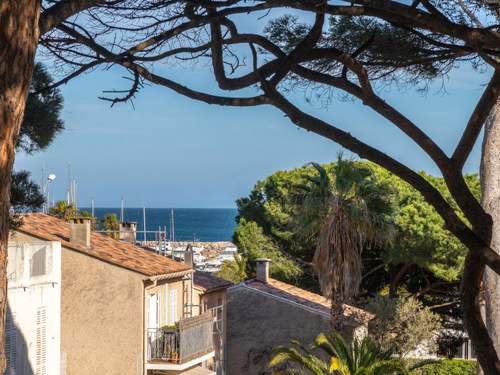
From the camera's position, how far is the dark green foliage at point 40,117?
444 inches

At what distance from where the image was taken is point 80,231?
27672 millimetres

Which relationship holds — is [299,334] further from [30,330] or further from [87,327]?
[30,330]

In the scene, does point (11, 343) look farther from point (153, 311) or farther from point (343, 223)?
point (343, 223)

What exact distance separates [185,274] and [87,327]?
3.95 meters

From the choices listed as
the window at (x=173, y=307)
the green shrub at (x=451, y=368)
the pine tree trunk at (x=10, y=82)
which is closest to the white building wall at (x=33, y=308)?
the window at (x=173, y=307)

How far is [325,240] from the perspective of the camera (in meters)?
27.9

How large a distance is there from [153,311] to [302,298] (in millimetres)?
9519

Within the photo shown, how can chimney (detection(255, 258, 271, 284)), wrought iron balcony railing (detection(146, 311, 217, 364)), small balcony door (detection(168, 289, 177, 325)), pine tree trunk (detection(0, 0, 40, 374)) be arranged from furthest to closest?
chimney (detection(255, 258, 271, 284))
small balcony door (detection(168, 289, 177, 325))
wrought iron balcony railing (detection(146, 311, 217, 364))
pine tree trunk (detection(0, 0, 40, 374))

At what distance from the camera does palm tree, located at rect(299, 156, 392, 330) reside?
27594mm

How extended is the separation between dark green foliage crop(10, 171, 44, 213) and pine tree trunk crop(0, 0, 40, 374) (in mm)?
6740

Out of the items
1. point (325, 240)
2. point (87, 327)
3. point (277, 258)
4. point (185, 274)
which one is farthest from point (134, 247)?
point (277, 258)

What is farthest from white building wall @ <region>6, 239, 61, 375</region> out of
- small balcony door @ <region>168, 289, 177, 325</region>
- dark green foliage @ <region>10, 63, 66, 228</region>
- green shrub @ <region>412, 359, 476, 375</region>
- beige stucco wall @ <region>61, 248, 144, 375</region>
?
green shrub @ <region>412, 359, 476, 375</region>

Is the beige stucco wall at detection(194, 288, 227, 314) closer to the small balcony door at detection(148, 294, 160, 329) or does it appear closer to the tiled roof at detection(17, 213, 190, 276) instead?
the tiled roof at detection(17, 213, 190, 276)

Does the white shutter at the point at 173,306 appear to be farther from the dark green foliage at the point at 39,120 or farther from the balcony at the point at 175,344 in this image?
the dark green foliage at the point at 39,120
